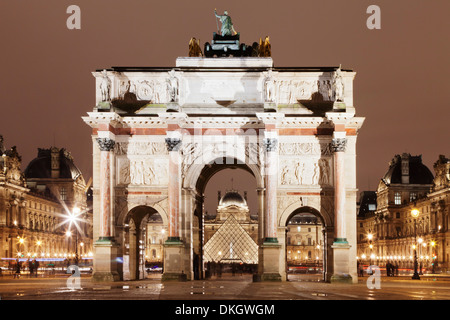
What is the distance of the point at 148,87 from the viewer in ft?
134

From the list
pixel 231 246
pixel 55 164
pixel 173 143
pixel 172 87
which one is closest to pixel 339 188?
pixel 173 143

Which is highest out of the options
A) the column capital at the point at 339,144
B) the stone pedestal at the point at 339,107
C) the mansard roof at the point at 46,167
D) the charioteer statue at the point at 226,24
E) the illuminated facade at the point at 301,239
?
the charioteer statue at the point at 226,24

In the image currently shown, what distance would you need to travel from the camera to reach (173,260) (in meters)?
38.3

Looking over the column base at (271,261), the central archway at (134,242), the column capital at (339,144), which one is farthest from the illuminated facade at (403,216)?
the column base at (271,261)

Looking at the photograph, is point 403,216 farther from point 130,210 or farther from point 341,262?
point 130,210

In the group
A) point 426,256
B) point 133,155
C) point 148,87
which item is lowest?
point 426,256

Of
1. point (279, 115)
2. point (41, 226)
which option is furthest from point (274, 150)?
point (41, 226)

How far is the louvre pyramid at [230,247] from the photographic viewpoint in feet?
253

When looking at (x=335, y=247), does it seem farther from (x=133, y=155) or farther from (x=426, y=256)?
(x=426, y=256)

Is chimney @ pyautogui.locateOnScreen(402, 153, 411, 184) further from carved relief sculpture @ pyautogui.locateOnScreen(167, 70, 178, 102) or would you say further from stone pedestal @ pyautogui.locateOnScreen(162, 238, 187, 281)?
stone pedestal @ pyautogui.locateOnScreen(162, 238, 187, 281)

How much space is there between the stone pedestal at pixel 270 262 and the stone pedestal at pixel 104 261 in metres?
7.22

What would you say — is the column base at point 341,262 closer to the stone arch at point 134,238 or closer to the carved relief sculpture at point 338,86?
the carved relief sculpture at point 338,86

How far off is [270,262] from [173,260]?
467 cm

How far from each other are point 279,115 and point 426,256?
205 ft
